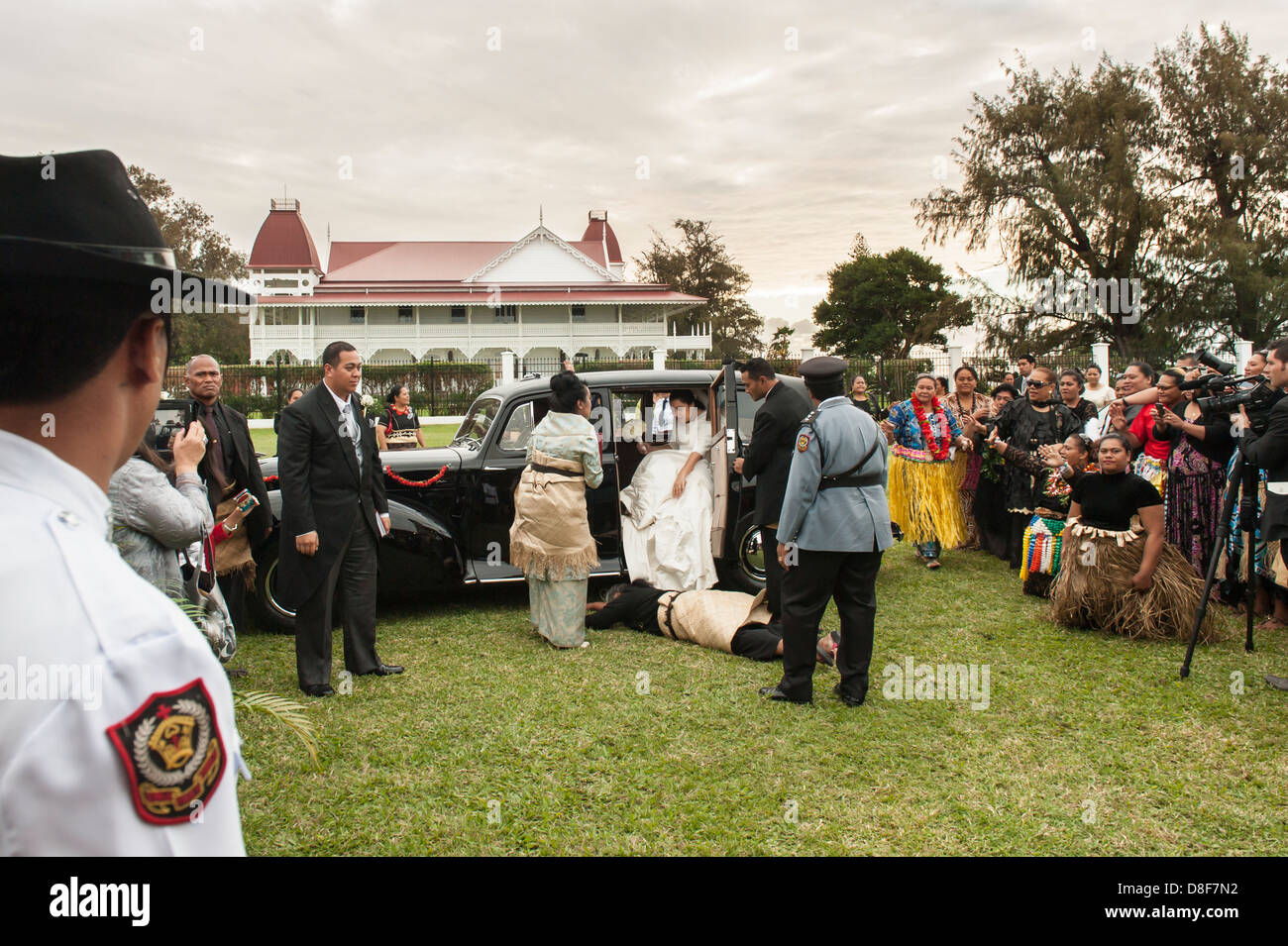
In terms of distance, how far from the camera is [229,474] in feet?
19.0

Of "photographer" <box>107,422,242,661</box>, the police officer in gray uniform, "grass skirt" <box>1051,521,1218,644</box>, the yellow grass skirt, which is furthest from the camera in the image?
the yellow grass skirt

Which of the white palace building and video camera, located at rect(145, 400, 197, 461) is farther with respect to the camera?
the white palace building

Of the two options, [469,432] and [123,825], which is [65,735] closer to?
[123,825]

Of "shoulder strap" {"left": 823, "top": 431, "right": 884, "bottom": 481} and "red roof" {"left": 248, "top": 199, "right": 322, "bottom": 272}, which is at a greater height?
"red roof" {"left": 248, "top": 199, "right": 322, "bottom": 272}

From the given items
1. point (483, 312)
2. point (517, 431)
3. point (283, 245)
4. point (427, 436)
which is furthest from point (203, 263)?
point (517, 431)

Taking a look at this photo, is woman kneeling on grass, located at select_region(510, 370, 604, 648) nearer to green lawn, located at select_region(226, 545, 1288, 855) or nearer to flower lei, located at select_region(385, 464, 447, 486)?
green lawn, located at select_region(226, 545, 1288, 855)

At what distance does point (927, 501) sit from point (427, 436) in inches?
639

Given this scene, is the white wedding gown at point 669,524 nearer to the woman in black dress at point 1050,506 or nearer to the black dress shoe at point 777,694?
the black dress shoe at point 777,694

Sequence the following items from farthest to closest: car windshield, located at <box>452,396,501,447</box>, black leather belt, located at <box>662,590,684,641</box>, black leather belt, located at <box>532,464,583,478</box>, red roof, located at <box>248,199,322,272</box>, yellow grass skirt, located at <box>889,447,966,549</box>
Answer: red roof, located at <box>248,199,322,272</box> → yellow grass skirt, located at <box>889,447,966,549</box> → car windshield, located at <box>452,396,501,447</box> → black leather belt, located at <box>662,590,684,641</box> → black leather belt, located at <box>532,464,583,478</box>

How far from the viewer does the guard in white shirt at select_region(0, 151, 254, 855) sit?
734 mm

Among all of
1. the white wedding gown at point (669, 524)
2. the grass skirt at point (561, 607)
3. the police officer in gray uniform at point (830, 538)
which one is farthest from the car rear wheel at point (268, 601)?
the police officer in gray uniform at point (830, 538)

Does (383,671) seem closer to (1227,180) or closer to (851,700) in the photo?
(851,700)

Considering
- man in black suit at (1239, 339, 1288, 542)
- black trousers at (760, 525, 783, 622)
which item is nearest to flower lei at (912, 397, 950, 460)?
black trousers at (760, 525, 783, 622)

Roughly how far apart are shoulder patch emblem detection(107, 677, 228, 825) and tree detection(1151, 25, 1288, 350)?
36254mm
